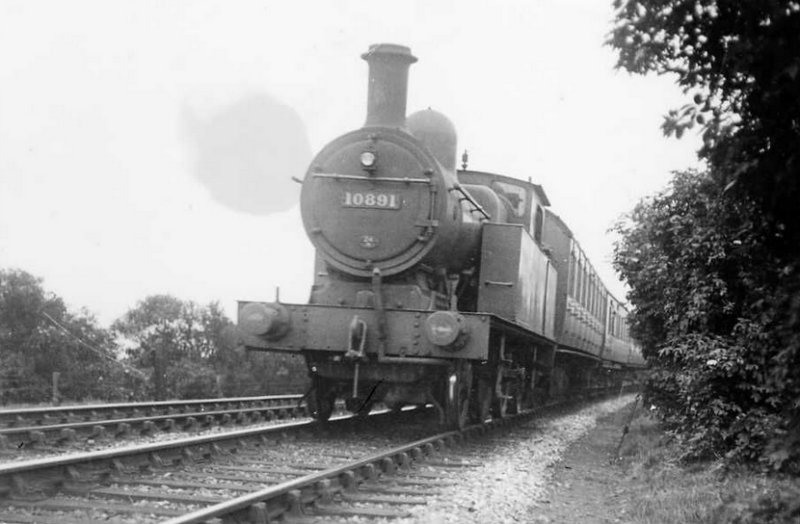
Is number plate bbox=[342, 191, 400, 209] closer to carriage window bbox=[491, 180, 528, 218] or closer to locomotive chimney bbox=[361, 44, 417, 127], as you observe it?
locomotive chimney bbox=[361, 44, 417, 127]

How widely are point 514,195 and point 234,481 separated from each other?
6680 mm

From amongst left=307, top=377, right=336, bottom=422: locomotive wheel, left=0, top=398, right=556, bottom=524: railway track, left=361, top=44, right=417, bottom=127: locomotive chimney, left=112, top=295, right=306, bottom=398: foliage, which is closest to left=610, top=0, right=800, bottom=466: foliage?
left=0, top=398, right=556, bottom=524: railway track

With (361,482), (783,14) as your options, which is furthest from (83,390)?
(783,14)

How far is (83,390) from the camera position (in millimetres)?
21812

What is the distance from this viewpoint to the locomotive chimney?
915 cm

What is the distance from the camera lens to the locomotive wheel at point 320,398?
972 centimetres

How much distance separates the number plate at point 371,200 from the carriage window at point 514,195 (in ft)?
10.3

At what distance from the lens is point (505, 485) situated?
22.5 feet

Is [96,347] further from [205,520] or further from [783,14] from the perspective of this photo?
[783,14]

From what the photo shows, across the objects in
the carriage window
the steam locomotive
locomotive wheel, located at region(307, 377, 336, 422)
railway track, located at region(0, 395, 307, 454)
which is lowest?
railway track, located at region(0, 395, 307, 454)

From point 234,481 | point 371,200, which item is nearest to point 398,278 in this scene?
point 371,200

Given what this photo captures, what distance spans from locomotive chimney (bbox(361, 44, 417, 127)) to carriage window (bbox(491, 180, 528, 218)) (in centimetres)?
291

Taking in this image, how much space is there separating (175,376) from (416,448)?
1783 centimetres

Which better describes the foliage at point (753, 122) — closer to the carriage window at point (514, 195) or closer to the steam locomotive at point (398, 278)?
the steam locomotive at point (398, 278)
